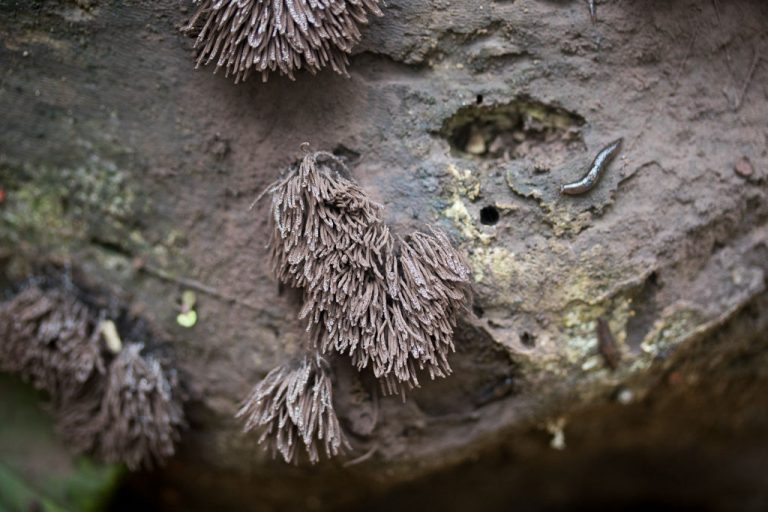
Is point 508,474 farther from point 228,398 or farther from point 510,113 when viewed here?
point 510,113

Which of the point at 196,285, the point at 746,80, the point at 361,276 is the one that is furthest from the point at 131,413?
the point at 746,80

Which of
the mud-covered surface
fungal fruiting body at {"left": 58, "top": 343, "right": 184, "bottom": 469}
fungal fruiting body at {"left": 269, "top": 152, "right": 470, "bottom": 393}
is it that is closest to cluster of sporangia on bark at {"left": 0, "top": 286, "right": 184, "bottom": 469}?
fungal fruiting body at {"left": 58, "top": 343, "right": 184, "bottom": 469}

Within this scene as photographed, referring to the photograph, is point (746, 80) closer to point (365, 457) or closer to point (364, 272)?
point (364, 272)

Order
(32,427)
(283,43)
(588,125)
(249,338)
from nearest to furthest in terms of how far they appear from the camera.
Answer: (283,43) < (588,125) < (249,338) < (32,427)

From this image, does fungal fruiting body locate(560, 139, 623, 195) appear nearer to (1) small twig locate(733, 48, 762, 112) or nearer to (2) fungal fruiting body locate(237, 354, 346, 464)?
(1) small twig locate(733, 48, 762, 112)

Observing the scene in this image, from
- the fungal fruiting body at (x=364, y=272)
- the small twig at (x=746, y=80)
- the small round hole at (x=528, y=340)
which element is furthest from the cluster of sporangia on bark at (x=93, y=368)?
the small twig at (x=746, y=80)

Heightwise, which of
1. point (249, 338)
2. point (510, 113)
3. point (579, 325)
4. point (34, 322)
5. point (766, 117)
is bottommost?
point (34, 322)

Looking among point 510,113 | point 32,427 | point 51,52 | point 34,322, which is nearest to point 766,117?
point 510,113
